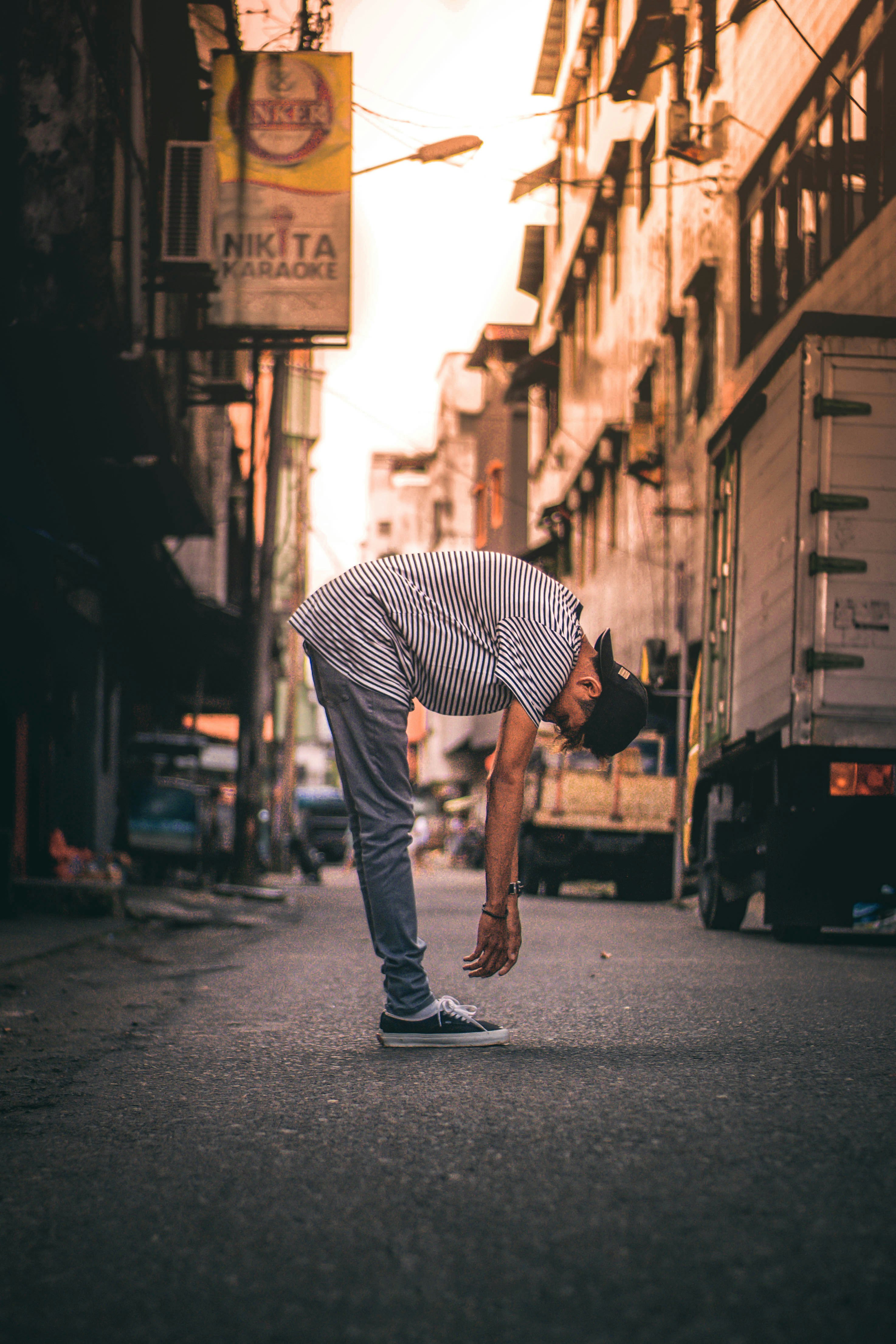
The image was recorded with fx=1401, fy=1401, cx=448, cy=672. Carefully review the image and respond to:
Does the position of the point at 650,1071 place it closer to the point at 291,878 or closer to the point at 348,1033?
the point at 348,1033

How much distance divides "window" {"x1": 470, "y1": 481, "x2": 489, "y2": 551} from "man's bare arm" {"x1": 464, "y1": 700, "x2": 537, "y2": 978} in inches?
1853

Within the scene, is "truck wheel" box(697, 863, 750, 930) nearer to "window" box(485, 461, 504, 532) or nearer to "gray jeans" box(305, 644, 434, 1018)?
"gray jeans" box(305, 644, 434, 1018)

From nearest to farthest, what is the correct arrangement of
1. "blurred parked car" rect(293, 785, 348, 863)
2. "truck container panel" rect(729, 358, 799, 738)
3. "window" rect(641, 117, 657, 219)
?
"truck container panel" rect(729, 358, 799, 738)
"window" rect(641, 117, 657, 219)
"blurred parked car" rect(293, 785, 348, 863)

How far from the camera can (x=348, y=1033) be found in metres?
4.62

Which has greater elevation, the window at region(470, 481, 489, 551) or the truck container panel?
the window at region(470, 481, 489, 551)

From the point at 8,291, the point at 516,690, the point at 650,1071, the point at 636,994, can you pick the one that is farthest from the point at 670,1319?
the point at 8,291

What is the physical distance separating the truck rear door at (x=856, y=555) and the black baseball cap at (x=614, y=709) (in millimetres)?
4125

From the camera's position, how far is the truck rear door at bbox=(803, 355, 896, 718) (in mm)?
8070

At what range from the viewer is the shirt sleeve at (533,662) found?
4035 mm

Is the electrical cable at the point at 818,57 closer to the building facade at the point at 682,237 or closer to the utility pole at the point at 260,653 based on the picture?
the building facade at the point at 682,237

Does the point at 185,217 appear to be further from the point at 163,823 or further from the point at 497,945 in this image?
the point at 497,945

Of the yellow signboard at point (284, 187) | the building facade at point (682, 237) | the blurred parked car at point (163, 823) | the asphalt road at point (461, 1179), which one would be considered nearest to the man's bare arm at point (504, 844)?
the asphalt road at point (461, 1179)

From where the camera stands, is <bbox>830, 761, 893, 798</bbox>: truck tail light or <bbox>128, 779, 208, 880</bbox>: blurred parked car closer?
<bbox>830, 761, 893, 798</bbox>: truck tail light

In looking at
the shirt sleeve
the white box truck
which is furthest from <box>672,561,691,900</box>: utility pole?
the shirt sleeve
